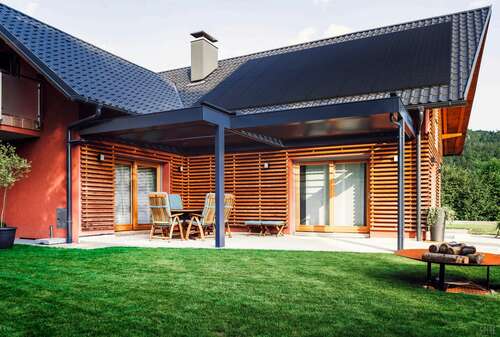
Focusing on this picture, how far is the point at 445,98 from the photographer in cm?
816

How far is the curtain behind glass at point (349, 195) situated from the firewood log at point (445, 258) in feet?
19.7

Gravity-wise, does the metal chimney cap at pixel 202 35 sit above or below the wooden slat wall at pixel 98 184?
above

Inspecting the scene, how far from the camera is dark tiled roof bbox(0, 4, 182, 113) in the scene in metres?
8.17

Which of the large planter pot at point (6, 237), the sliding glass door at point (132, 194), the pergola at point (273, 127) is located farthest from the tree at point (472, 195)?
the large planter pot at point (6, 237)

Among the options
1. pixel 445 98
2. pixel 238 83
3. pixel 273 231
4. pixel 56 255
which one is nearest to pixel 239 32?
pixel 238 83

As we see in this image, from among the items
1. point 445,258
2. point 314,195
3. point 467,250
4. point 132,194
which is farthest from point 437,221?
point 132,194

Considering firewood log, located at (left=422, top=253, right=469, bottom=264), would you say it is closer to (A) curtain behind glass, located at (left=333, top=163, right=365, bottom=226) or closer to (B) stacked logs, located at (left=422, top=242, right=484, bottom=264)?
(B) stacked logs, located at (left=422, top=242, right=484, bottom=264)

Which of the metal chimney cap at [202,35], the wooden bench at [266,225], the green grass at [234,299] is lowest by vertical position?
the wooden bench at [266,225]

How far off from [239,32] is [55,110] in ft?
36.6

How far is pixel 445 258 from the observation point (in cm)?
398

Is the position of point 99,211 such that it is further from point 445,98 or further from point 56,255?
point 445,98

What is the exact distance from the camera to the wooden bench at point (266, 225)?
9.98 m

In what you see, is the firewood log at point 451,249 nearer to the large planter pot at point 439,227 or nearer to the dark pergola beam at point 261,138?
the large planter pot at point 439,227

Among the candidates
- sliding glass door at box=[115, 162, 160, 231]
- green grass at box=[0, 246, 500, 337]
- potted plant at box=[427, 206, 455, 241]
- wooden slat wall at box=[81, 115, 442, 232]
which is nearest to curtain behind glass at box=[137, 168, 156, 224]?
sliding glass door at box=[115, 162, 160, 231]
